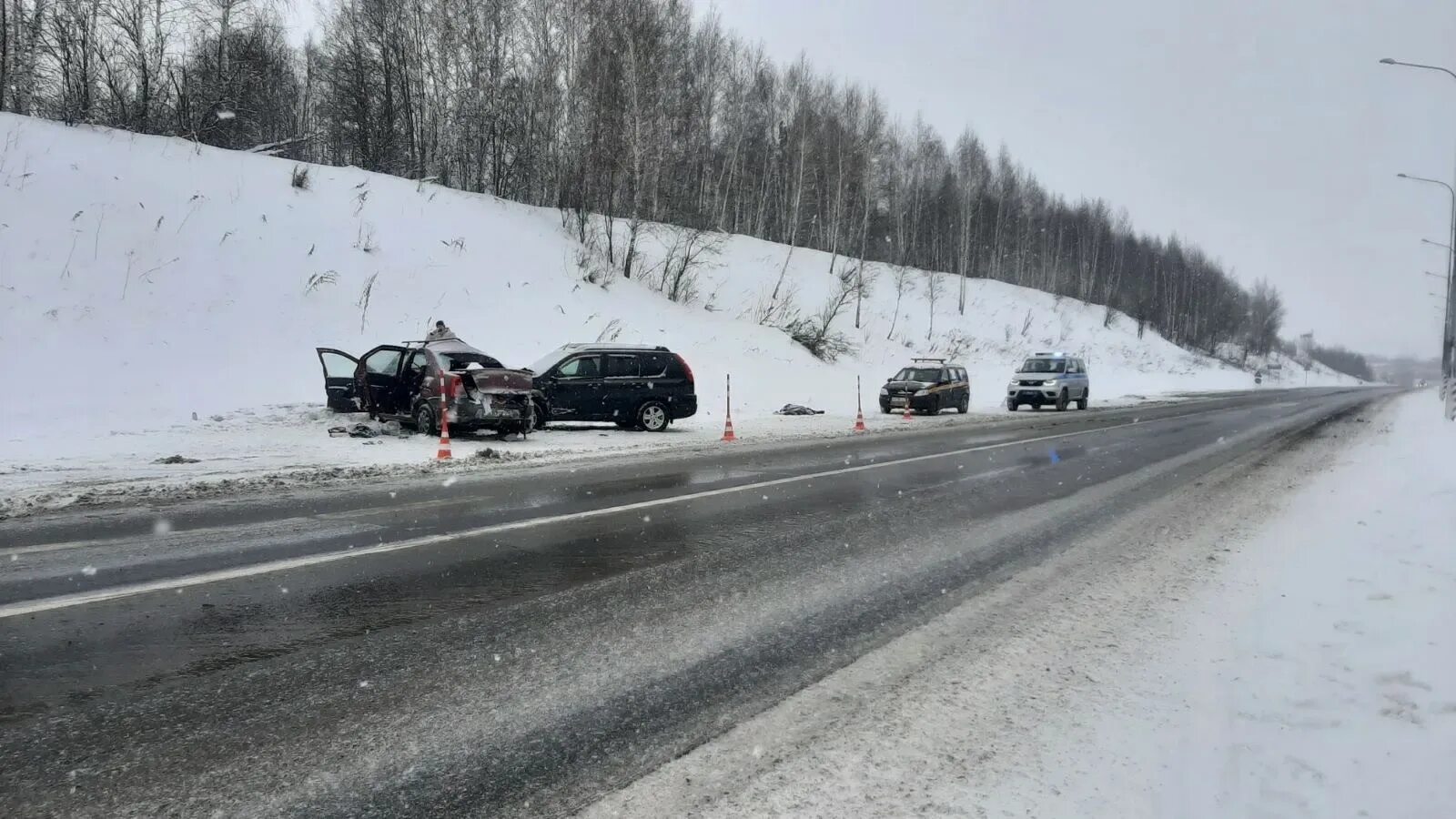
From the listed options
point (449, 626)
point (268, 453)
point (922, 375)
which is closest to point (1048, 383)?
point (922, 375)

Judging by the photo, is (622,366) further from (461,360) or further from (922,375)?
(922,375)

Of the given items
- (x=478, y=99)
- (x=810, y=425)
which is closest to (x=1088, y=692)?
(x=810, y=425)

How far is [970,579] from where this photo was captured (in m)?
5.77

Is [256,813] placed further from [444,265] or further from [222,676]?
[444,265]

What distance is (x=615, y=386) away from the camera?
16891 millimetres

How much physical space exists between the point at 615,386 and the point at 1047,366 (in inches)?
694

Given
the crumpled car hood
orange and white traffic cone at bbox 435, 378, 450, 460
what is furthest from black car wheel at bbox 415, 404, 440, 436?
the crumpled car hood

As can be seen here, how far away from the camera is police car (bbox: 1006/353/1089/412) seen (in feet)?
89.5

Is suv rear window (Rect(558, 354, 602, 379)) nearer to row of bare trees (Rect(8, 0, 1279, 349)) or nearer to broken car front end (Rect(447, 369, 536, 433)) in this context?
broken car front end (Rect(447, 369, 536, 433))

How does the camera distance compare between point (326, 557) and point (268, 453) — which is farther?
point (268, 453)

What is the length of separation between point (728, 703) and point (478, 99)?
37.5m

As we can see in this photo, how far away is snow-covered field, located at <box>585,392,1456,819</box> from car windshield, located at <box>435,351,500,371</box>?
10.9m

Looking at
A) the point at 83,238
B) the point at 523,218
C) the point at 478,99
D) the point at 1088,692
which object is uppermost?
the point at 478,99

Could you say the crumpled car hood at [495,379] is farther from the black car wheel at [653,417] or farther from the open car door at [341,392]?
the black car wheel at [653,417]
